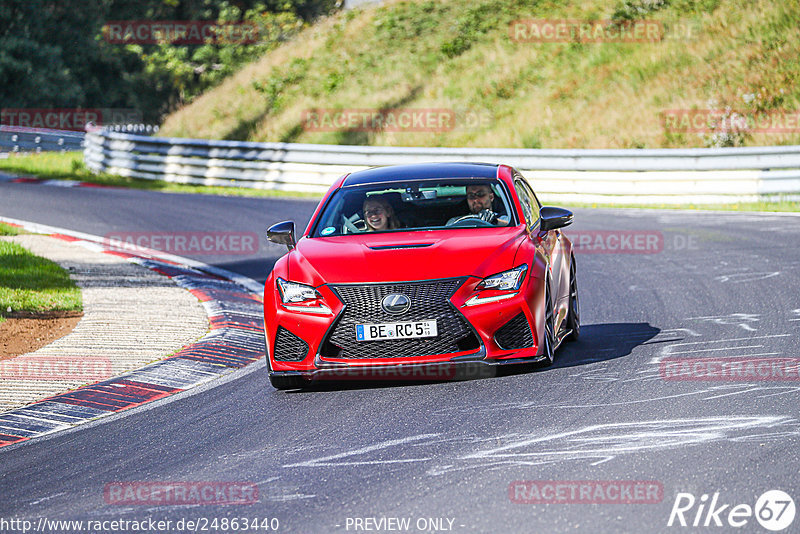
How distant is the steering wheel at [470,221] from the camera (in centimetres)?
912

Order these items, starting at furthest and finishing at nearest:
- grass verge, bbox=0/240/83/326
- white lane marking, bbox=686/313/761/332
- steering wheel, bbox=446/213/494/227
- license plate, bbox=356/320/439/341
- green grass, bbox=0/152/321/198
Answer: green grass, bbox=0/152/321/198
grass verge, bbox=0/240/83/326
white lane marking, bbox=686/313/761/332
steering wheel, bbox=446/213/494/227
license plate, bbox=356/320/439/341

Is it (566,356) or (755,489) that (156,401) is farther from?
(755,489)

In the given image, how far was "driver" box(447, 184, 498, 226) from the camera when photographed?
9.21 m

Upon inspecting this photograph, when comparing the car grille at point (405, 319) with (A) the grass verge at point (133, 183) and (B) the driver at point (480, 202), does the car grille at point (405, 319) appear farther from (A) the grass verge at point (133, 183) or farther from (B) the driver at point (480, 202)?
(A) the grass verge at point (133, 183)

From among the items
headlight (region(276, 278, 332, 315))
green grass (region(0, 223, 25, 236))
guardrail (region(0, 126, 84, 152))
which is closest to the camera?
headlight (region(276, 278, 332, 315))

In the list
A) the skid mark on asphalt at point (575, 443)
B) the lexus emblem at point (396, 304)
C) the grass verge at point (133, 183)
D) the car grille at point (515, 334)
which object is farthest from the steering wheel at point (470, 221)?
the grass verge at point (133, 183)

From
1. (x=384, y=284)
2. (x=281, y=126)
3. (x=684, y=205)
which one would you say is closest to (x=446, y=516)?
(x=384, y=284)

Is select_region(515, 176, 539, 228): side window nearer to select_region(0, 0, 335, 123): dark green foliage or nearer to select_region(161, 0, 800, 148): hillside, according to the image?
select_region(161, 0, 800, 148): hillside

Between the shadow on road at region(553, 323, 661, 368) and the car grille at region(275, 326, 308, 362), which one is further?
the shadow on road at region(553, 323, 661, 368)

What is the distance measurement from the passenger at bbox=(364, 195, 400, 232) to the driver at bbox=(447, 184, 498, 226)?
45cm

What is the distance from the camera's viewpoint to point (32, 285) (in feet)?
43.1

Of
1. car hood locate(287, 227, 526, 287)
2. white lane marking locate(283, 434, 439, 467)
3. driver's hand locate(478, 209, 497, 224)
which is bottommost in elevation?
white lane marking locate(283, 434, 439, 467)

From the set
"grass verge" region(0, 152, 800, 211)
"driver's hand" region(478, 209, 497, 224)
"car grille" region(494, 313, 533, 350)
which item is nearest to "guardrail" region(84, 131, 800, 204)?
"grass verge" region(0, 152, 800, 211)

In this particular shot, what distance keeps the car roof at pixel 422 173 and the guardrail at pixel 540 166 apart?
12462mm
